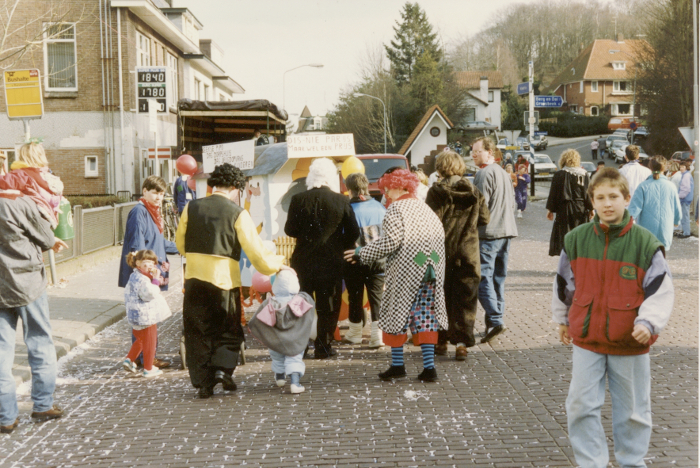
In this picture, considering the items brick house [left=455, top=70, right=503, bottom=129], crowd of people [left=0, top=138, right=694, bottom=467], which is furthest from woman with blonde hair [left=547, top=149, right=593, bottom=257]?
brick house [left=455, top=70, right=503, bottom=129]

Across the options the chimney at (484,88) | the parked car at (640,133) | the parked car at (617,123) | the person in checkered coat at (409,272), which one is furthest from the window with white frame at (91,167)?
the chimney at (484,88)

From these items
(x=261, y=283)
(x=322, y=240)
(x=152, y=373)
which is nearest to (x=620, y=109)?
(x=322, y=240)

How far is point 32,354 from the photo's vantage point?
543 cm

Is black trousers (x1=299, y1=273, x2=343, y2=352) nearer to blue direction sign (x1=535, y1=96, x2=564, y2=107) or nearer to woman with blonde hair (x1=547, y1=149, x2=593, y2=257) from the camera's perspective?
woman with blonde hair (x1=547, y1=149, x2=593, y2=257)

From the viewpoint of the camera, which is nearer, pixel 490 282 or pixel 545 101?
pixel 490 282

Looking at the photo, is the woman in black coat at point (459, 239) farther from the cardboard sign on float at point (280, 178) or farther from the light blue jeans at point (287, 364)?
the cardboard sign on float at point (280, 178)

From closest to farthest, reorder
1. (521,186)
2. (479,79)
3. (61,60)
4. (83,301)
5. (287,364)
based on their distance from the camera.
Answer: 1. (287,364)
2. (83,301)
3. (521,186)
4. (61,60)
5. (479,79)

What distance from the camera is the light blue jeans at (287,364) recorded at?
6.16m

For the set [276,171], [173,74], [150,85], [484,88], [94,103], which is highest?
[484,88]

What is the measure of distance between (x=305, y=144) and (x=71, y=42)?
20659mm

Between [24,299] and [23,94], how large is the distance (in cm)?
569

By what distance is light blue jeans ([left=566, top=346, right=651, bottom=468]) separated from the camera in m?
3.87

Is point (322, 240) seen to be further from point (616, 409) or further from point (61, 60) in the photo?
point (61, 60)

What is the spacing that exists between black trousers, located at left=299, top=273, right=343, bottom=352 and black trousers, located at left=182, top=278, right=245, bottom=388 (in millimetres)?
1252
